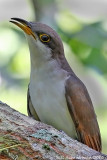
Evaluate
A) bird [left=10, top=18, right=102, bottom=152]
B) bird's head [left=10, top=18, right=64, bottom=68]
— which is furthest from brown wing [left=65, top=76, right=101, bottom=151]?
bird's head [left=10, top=18, right=64, bottom=68]

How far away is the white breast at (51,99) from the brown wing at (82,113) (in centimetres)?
8

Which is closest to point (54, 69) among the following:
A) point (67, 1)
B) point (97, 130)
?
point (97, 130)

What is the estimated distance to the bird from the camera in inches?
238

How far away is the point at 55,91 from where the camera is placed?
602 cm

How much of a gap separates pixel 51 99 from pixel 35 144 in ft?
5.40

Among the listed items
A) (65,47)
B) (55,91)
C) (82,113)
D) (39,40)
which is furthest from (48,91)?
(65,47)

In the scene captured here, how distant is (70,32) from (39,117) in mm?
1738

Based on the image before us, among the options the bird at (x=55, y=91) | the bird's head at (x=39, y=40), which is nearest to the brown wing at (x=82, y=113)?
the bird at (x=55, y=91)

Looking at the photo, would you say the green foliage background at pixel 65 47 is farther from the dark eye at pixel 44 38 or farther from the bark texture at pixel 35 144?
the bark texture at pixel 35 144

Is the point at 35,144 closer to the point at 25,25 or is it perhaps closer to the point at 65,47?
the point at 25,25

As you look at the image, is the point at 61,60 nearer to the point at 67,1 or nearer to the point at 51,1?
the point at 51,1

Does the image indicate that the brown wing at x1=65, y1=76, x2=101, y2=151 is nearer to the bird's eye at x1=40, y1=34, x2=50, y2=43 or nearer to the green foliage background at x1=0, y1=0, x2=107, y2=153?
the bird's eye at x1=40, y1=34, x2=50, y2=43

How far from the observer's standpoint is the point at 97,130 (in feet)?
20.9

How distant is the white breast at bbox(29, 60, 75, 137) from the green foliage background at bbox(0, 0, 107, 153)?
3.53 ft
